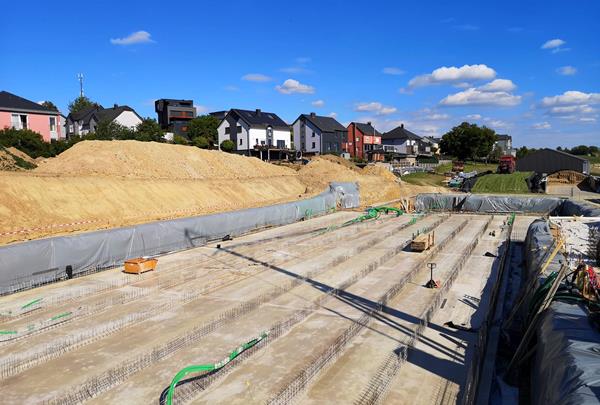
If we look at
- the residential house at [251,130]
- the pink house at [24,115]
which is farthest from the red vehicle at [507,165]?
the pink house at [24,115]

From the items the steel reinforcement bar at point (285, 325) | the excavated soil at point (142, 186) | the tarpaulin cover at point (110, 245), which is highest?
the excavated soil at point (142, 186)

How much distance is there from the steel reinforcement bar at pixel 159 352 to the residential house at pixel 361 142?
240 feet

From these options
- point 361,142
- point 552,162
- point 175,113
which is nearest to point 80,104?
point 175,113

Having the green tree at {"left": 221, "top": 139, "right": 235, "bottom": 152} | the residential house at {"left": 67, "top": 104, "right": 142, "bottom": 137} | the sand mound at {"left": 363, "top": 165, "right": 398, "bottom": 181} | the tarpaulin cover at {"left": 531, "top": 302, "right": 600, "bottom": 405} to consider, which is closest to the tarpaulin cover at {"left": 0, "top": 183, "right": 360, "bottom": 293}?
the tarpaulin cover at {"left": 531, "top": 302, "right": 600, "bottom": 405}

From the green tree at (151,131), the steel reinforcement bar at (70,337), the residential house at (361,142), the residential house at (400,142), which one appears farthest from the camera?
the residential house at (400,142)

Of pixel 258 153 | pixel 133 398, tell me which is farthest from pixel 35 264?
pixel 258 153

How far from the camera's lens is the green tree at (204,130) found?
74.1 m

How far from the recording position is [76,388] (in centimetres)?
872

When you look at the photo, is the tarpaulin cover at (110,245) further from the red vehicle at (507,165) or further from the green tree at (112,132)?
the red vehicle at (507,165)

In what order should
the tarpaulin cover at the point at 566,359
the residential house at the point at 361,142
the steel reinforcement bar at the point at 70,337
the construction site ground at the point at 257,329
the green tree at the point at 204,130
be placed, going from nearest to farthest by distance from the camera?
the tarpaulin cover at the point at 566,359
the construction site ground at the point at 257,329
the steel reinforcement bar at the point at 70,337
the green tree at the point at 204,130
the residential house at the point at 361,142

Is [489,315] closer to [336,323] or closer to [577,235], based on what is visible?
[336,323]

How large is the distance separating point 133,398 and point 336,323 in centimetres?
536

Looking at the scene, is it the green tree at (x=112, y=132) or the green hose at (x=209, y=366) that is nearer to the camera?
the green hose at (x=209, y=366)

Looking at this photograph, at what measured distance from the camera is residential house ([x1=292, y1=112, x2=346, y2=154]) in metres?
81.1
